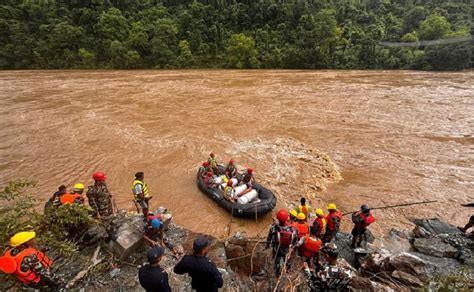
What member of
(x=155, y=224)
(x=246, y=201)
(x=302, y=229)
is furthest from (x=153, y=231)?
(x=246, y=201)

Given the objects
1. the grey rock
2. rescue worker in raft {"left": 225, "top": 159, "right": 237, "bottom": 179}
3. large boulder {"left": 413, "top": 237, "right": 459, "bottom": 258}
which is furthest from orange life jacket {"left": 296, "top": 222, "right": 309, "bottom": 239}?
rescue worker in raft {"left": 225, "top": 159, "right": 237, "bottom": 179}

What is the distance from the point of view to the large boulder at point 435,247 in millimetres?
4980

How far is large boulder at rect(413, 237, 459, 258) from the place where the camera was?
498 centimetres

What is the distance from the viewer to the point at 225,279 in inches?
152

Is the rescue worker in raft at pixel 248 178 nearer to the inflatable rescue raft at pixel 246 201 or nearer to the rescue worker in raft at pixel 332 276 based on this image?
the inflatable rescue raft at pixel 246 201

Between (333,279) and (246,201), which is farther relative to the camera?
(246,201)

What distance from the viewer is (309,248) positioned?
164 inches

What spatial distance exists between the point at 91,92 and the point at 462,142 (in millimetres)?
23726

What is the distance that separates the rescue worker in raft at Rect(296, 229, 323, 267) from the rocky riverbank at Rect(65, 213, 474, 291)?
0.66 feet

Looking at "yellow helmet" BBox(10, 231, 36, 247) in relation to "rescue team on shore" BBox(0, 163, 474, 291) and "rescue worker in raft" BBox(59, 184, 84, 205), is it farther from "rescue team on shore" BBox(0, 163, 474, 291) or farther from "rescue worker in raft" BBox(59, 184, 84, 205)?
"rescue worker in raft" BBox(59, 184, 84, 205)

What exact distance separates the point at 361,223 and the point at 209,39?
39.5m

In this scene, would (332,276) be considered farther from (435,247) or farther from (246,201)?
(246,201)

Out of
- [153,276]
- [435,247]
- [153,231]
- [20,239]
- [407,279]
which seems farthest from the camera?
[435,247]

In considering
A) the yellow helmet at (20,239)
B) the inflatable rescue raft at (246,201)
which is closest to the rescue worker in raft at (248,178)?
the inflatable rescue raft at (246,201)
